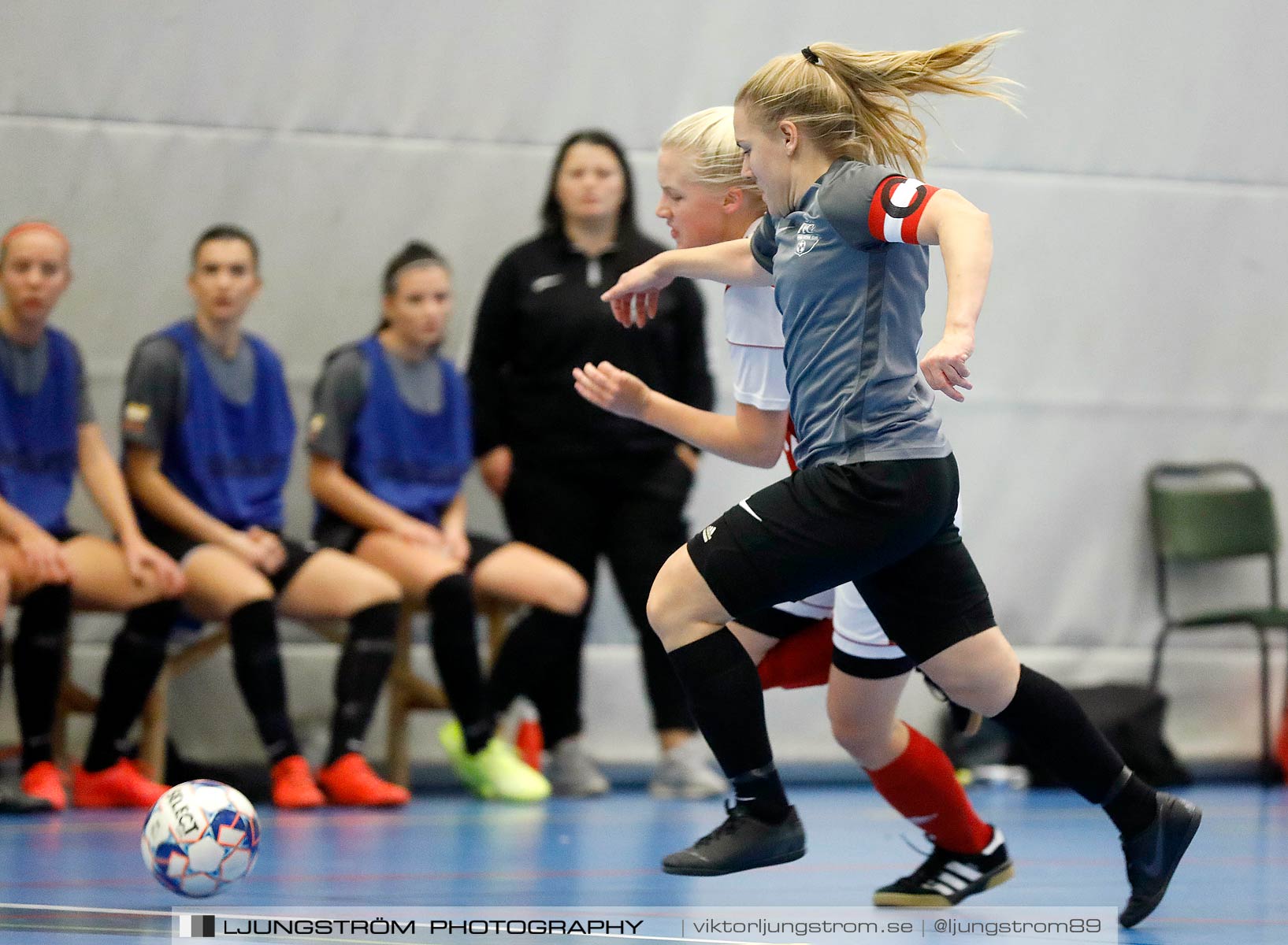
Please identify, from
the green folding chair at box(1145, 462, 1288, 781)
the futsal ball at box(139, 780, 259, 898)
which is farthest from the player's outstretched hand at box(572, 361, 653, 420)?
the green folding chair at box(1145, 462, 1288, 781)

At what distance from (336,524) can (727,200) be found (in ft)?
9.60

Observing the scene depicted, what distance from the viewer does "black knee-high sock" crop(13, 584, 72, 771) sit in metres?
Answer: 5.19

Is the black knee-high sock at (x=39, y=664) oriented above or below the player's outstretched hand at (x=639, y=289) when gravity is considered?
below

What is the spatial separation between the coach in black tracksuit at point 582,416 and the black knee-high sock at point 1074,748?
9.16ft

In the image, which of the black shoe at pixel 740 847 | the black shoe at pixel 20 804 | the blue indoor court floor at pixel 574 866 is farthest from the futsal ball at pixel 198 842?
the black shoe at pixel 20 804

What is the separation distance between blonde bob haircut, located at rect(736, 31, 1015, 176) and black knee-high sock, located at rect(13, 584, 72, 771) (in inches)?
129

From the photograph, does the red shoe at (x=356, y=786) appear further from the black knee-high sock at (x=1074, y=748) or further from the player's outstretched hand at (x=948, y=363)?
the player's outstretched hand at (x=948, y=363)

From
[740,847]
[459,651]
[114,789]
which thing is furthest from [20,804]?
[740,847]

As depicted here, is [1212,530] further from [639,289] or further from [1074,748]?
[639,289]

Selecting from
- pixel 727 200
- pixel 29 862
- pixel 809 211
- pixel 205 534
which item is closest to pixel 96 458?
pixel 205 534

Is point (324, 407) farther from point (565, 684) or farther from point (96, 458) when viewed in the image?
point (565, 684)

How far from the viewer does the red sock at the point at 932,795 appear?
340 centimetres

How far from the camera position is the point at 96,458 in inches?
219

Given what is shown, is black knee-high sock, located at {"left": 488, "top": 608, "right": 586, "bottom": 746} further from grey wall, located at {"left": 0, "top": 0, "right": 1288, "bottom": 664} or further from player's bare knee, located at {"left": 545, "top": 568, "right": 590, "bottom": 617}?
grey wall, located at {"left": 0, "top": 0, "right": 1288, "bottom": 664}
